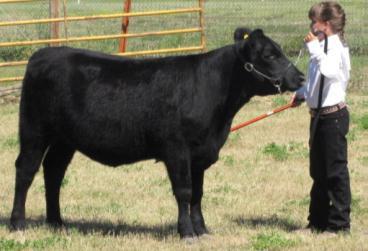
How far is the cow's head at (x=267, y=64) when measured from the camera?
8.07m

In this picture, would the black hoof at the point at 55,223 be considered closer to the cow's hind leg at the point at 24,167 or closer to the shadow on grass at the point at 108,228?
the shadow on grass at the point at 108,228

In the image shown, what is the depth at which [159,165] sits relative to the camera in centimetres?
1197

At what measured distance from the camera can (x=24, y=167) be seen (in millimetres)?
8641

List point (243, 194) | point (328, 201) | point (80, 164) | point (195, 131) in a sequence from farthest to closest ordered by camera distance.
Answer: point (80, 164)
point (243, 194)
point (328, 201)
point (195, 131)

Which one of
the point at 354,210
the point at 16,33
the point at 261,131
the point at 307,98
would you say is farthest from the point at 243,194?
the point at 16,33

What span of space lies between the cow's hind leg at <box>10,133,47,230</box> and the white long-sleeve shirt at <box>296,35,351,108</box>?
227 centimetres

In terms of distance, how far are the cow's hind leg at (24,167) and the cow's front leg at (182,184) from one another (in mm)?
1194

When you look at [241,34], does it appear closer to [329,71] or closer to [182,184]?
[329,71]

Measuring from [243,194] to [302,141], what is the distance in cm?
307

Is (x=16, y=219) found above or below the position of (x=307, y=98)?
below

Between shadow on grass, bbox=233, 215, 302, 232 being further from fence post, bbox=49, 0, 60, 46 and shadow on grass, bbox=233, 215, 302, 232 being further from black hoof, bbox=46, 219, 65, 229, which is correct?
fence post, bbox=49, 0, 60, 46

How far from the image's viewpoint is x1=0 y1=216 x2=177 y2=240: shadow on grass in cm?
851

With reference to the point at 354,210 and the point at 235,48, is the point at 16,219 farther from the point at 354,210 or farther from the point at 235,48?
the point at 354,210

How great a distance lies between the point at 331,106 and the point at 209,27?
59.9 ft
